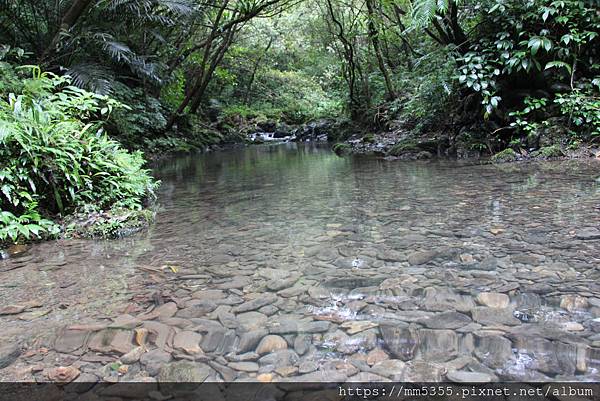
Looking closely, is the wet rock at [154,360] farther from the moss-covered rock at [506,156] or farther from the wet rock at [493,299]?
the moss-covered rock at [506,156]

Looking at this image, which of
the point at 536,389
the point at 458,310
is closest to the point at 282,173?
the point at 458,310

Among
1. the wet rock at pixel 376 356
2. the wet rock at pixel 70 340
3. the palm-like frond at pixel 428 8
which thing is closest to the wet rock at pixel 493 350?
the wet rock at pixel 376 356

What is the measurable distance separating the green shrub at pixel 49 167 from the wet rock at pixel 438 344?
10.6 ft

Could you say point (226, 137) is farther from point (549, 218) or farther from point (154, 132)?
point (549, 218)

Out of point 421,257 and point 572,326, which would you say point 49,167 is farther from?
point 572,326

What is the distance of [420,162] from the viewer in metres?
8.01

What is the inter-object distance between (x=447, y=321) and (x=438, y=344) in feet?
0.71

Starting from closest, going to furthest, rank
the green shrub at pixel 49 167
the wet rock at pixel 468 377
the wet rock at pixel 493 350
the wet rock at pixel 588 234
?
the wet rock at pixel 468 377 → the wet rock at pixel 493 350 → the wet rock at pixel 588 234 → the green shrub at pixel 49 167

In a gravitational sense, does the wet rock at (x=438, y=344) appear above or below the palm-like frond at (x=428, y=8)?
below

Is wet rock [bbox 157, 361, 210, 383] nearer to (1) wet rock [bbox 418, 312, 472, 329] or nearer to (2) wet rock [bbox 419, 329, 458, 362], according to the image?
(2) wet rock [bbox 419, 329, 458, 362]

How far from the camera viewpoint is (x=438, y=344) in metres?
1.92

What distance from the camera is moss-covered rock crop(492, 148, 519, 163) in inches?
283

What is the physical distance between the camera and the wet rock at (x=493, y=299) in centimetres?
225

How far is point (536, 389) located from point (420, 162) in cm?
671
